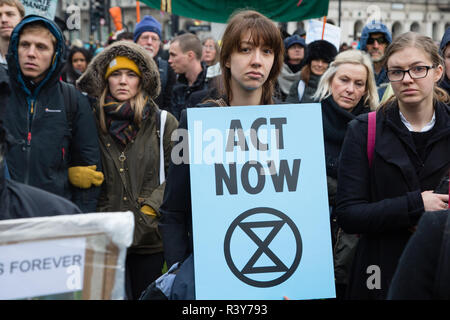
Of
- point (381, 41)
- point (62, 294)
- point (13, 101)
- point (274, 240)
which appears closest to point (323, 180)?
point (274, 240)

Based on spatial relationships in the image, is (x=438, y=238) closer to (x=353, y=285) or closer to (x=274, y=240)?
(x=274, y=240)

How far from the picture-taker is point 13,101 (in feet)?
10.5

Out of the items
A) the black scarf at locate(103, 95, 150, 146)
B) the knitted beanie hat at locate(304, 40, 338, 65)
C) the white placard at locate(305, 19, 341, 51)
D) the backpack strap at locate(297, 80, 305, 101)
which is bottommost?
the black scarf at locate(103, 95, 150, 146)

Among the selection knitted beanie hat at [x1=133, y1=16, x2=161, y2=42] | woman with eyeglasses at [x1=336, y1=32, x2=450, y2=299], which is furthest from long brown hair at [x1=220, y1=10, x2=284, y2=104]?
knitted beanie hat at [x1=133, y1=16, x2=161, y2=42]

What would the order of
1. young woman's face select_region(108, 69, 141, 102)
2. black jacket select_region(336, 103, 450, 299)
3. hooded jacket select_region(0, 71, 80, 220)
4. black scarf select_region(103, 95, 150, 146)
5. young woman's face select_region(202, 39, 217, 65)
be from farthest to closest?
young woman's face select_region(202, 39, 217, 65)
young woman's face select_region(108, 69, 141, 102)
black scarf select_region(103, 95, 150, 146)
black jacket select_region(336, 103, 450, 299)
hooded jacket select_region(0, 71, 80, 220)

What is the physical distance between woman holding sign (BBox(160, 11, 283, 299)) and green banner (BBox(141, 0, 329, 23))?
3471mm

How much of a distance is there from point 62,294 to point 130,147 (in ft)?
6.45

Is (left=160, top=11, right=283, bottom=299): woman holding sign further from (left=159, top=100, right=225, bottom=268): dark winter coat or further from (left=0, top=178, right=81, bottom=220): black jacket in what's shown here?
(left=0, top=178, right=81, bottom=220): black jacket

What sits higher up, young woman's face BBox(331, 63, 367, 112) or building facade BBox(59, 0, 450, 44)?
building facade BBox(59, 0, 450, 44)

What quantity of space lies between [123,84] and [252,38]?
1312 millimetres

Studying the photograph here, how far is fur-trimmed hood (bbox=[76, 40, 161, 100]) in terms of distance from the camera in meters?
3.64

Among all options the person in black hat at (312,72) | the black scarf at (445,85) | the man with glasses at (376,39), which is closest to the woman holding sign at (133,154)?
the black scarf at (445,85)

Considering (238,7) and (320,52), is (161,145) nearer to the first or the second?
(320,52)

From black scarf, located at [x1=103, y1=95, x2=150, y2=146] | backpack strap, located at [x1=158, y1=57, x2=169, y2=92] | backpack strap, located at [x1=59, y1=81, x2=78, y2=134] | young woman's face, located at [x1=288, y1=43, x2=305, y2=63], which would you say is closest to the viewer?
backpack strap, located at [x1=59, y1=81, x2=78, y2=134]
